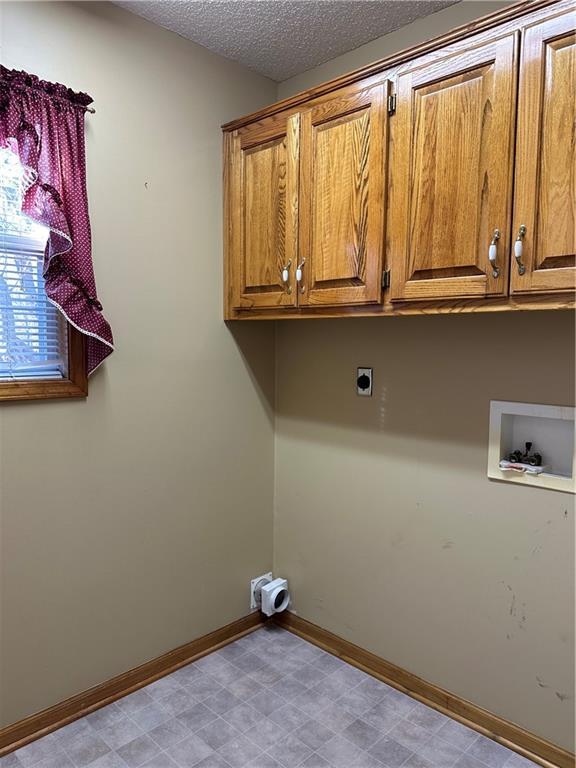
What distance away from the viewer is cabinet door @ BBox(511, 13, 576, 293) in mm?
1310

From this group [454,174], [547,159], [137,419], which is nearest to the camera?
[547,159]

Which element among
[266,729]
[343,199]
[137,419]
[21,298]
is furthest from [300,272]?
[266,729]

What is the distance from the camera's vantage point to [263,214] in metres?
2.10

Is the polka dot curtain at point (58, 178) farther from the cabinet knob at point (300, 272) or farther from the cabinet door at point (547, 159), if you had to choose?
the cabinet door at point (547, 159)

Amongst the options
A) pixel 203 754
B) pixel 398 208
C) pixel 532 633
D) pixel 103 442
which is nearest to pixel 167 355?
pixel 103 442

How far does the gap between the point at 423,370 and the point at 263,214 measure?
0.89 metres

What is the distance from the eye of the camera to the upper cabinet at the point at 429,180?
135 cm

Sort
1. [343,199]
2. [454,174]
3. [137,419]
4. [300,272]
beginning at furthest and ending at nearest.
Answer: [137,419]
[300,272]
[343,199]
[454,174]

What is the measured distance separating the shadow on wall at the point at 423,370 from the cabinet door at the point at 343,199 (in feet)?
1.17

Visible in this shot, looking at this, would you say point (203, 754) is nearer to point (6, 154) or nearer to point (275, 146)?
point (6, 154)

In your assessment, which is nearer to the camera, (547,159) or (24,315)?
(547,159)

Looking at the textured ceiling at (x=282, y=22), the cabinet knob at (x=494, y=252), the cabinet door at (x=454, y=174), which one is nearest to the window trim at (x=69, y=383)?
the cabinet door at (x=454, y=174)

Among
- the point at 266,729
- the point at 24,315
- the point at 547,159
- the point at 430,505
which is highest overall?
the point at 547,159

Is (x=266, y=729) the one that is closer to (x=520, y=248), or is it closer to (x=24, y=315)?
(x=24, y=315)
